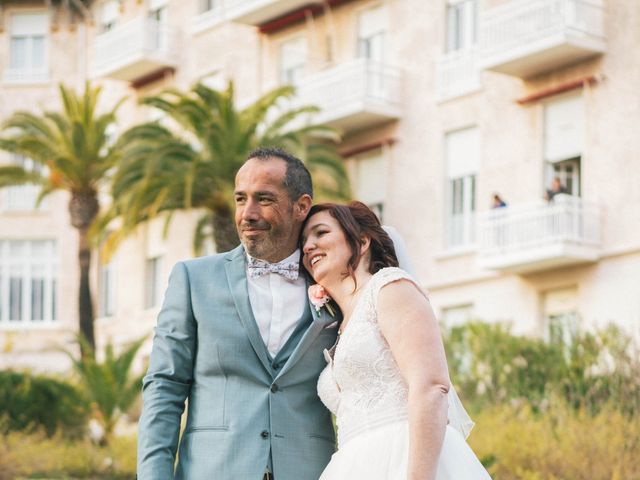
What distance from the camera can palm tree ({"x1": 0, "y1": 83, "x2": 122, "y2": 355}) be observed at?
34125 mm

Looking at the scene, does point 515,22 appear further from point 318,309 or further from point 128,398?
point 318,309

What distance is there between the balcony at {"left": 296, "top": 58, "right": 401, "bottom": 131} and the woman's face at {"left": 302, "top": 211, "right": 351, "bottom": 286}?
24.3 m

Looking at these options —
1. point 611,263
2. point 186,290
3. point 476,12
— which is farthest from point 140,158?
point 186,290

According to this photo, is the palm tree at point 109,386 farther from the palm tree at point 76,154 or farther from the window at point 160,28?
the window at point 160,28

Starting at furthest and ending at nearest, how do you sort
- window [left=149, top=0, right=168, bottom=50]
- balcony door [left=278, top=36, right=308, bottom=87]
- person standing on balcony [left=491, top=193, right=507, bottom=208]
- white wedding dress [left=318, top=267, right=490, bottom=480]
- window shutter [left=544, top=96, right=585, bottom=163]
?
1. window [left=149, top=0, right=168, bottom=50]
2. balcony door [left=278, top=36, right=308, bottom=87]
3. person standing on balcony [left=491, top=193, right=507, bottom=208]
4. window shutter [left=544, top=96, right=585, bottom=163]
5. white wedding dress [left=318, top=267, right=490, bottom=480]

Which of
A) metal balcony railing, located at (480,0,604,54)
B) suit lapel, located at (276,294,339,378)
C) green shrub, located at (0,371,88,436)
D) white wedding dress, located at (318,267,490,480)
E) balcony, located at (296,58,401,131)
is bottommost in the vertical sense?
green shrub, located at (0,371,88,436)

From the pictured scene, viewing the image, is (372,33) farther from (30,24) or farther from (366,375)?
(366,375)

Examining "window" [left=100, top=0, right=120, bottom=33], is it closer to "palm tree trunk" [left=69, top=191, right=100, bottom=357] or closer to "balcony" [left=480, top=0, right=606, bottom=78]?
"palm tree trunk" [left=69, top=191, right=100, bottom=357]

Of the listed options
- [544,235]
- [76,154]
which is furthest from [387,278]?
[76,154]

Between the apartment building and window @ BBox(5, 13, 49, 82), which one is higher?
window @ BBox(5, 13, 49, 82)

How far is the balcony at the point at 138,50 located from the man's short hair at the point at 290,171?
1283 inches

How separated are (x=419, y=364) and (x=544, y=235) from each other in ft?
67.0

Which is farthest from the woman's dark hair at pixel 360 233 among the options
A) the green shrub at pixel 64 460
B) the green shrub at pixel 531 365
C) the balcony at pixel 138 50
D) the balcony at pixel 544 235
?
the balcony at pixel 138 50

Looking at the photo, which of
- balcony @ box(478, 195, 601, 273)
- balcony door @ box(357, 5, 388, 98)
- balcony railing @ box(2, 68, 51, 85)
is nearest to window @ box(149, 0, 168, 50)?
balcony railing @ box(2, 68, 51, 85)
